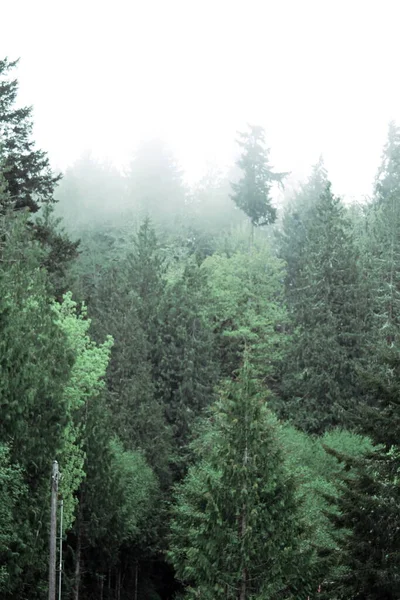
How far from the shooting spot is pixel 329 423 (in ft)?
183

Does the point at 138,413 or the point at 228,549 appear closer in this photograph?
the point at 228,549

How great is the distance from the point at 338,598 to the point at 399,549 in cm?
245

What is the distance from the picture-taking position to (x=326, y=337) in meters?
58.5

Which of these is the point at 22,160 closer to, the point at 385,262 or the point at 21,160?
the point at 21,160

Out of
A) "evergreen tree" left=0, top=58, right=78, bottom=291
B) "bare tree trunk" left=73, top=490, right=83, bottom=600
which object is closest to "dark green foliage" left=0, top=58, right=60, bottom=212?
"evergreen tree" left=0, top=58, right=78, bottom=291

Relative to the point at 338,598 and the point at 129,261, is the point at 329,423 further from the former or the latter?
the point at 338,598

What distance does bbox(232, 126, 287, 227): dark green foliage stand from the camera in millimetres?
76375

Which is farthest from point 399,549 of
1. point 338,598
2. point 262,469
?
point 262,469

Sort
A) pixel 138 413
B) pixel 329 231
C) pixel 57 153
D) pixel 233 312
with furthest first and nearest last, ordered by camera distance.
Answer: pixel 57 153 < pixel 233 312 < pixel 329 231 < pixel 138 413

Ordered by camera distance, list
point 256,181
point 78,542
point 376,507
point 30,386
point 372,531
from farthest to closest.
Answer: point 256,181 → point 78,542 → point 30,386 → point 372,531 → point 376,507

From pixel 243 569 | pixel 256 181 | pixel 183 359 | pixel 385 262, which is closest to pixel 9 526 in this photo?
pixel 243 569

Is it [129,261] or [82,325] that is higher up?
[129,261]

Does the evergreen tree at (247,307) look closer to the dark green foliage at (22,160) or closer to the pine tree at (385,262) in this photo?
the pine tree at (385,262)

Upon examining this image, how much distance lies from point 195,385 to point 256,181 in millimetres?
24932
